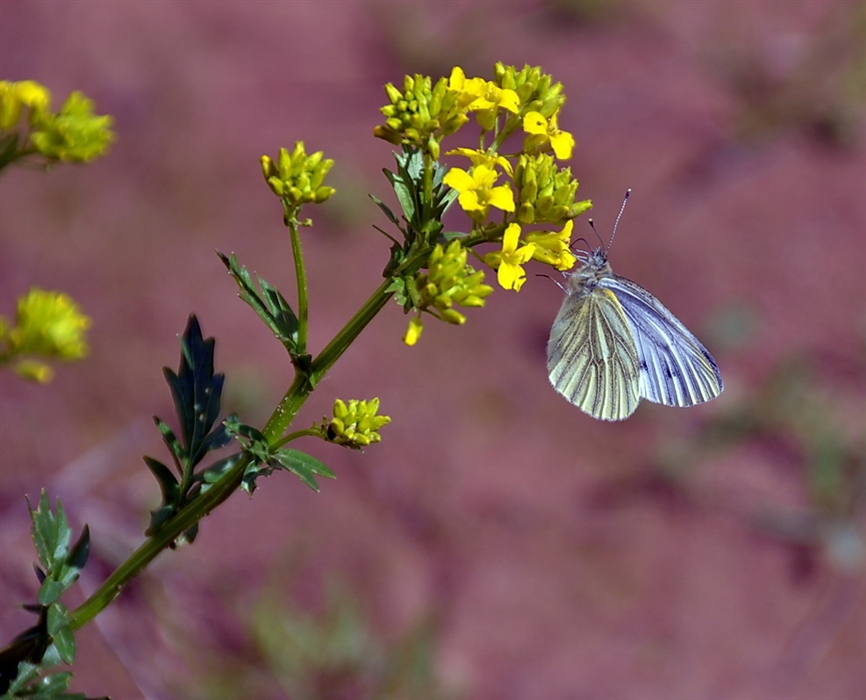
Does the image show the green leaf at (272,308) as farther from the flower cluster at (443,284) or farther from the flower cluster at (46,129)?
the flower cluster at (46,129)

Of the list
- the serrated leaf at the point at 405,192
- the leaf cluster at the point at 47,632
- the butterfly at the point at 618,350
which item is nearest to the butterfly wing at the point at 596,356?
the butterfly at the point at 618,350

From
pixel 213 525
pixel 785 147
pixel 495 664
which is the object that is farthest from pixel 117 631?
pixel 785 147

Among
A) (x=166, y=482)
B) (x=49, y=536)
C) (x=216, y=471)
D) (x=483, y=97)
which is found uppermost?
(x=483, y=97)

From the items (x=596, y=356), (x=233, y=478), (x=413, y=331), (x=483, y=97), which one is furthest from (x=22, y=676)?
(x=596, y=356)

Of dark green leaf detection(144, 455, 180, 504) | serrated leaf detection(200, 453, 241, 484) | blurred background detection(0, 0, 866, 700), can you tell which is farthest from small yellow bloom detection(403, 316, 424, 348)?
blurred background detection(0, 0, 866, 700)

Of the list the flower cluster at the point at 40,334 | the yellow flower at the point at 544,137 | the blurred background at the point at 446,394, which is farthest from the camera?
the blurred background at the point at 446,394

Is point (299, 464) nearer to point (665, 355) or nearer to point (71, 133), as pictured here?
point (71, 133)
